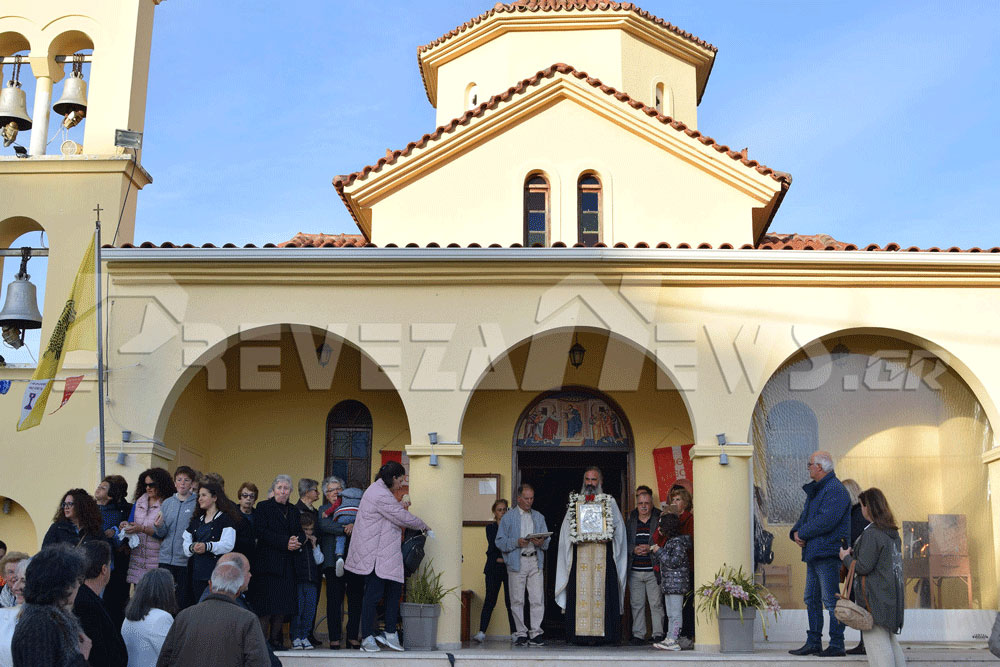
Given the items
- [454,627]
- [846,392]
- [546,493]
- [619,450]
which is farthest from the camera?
[546,493]

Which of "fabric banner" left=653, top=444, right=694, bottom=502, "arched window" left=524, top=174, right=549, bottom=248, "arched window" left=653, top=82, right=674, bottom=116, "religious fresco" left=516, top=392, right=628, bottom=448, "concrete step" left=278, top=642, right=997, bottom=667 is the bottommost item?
"concrete step" left=278, top=642, right=997, bottom=667

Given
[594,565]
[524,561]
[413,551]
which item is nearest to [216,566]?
[413,551]

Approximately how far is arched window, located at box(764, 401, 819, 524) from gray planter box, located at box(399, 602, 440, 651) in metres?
4.15

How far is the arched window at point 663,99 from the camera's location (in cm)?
1752

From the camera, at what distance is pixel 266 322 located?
12.0m

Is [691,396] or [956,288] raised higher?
[956,288]

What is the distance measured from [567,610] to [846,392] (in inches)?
165

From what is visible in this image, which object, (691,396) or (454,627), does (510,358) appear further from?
(454,627)

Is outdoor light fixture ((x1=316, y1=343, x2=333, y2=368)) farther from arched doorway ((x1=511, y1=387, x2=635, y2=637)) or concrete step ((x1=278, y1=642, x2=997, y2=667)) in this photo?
concrete step ((x1=278, y1=642, x2=997, y2=667))

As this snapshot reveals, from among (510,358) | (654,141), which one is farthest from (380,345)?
(654,141)

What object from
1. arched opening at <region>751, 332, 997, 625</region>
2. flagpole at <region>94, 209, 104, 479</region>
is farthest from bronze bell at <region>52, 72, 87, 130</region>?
arched opening at <region>751, 332, 997, 625</region>

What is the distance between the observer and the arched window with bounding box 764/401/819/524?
12336 mm

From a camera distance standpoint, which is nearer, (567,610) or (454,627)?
(454,627)

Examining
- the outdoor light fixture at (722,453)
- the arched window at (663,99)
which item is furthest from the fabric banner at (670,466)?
the arched window at (663,99)
